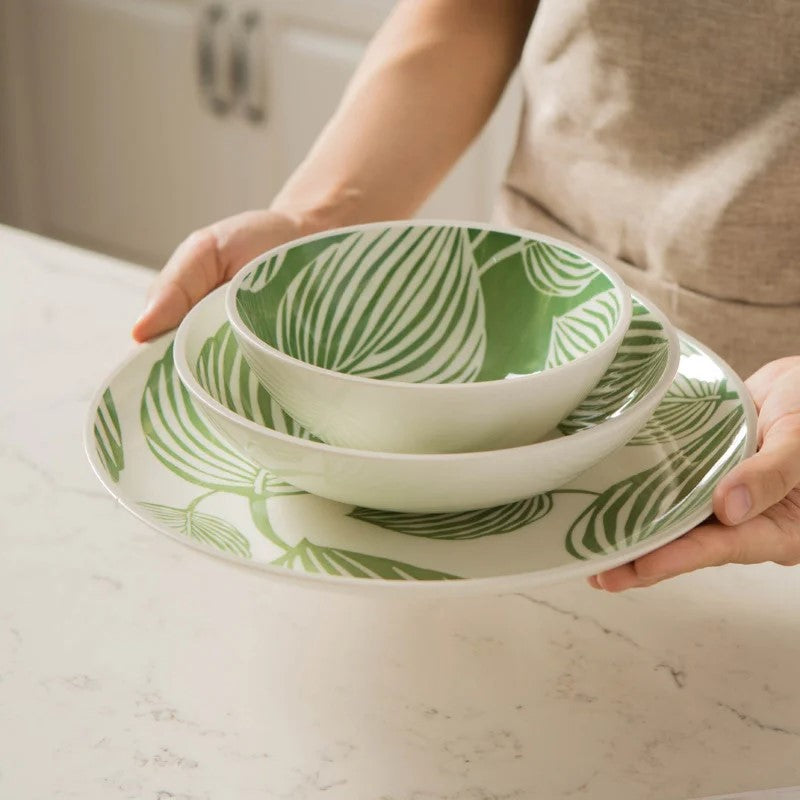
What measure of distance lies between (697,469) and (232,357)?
0.78 ft

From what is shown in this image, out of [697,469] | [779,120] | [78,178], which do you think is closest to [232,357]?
[697,469]

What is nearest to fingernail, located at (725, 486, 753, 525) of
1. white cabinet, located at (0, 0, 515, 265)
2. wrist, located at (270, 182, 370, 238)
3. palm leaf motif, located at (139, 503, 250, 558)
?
palm leaf motif, located at (139, 503, 250, 558)

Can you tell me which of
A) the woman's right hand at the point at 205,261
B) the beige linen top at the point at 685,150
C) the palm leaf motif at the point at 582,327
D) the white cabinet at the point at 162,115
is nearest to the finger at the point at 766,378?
the palm leaf motif at the point at 582,327

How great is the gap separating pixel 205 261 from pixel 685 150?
14.6 inches

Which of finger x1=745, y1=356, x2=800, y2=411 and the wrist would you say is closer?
finger x1=745, y1=356, x2=800, y2=411

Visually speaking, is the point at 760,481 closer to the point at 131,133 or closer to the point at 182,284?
the point at 182,284

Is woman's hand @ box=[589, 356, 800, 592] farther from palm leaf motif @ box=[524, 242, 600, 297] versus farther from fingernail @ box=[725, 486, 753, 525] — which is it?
palm leaf motif @ box=[524, 242, 600, 297]

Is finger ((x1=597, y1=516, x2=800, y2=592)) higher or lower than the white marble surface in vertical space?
higher

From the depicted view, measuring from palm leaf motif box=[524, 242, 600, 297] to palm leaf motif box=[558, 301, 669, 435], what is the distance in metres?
0.04

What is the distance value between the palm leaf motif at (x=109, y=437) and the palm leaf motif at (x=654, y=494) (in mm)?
210

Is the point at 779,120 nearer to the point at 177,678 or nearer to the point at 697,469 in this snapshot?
the point at 697,469

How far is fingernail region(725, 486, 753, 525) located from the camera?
1.73 feet

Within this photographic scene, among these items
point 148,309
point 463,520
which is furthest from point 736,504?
point 148,309

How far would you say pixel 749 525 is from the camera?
558 millimetres
